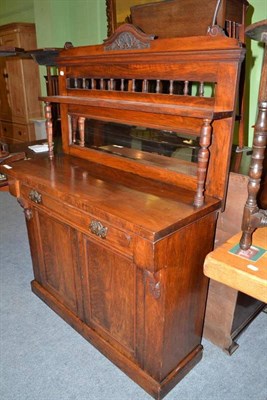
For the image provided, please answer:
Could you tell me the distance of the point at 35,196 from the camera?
70.4 inches

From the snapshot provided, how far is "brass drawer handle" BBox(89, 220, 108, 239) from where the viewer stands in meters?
1.39

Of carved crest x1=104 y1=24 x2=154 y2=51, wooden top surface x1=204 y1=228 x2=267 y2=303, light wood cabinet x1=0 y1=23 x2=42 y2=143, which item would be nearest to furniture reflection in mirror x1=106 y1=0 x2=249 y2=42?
carved crest x1=104 y1=24 x2=154 y2=51

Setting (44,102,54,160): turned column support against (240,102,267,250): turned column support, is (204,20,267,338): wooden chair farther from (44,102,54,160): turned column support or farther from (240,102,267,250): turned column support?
(44,102,54,160): turned column support

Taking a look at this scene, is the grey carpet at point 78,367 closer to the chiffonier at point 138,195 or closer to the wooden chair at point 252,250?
the chiffonier at point 138,195

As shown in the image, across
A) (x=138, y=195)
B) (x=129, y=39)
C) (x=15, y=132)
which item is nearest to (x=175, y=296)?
(x=138, y=195)

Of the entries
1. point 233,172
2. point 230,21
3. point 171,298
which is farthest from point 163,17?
point 171,298

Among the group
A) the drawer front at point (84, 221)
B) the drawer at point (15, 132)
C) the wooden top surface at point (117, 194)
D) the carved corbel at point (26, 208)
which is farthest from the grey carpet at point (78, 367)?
the drawer at point (15, 132)

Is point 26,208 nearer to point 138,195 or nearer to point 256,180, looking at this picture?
point 138,195

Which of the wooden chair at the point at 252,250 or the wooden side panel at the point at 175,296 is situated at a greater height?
the wooden chair at the point at 252,250

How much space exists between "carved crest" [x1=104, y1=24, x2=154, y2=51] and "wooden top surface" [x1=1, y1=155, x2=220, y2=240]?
62 centimetres

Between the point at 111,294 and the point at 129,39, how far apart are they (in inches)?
48.2

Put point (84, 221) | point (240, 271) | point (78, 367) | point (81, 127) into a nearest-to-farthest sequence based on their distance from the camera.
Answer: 1. point (240, 271)
2. point (84, 221)
3. point (78, 367)
4. point (81, 127)

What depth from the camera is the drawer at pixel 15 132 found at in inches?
200

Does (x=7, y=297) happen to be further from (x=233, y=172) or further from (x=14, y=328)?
(x=233, y=172)
